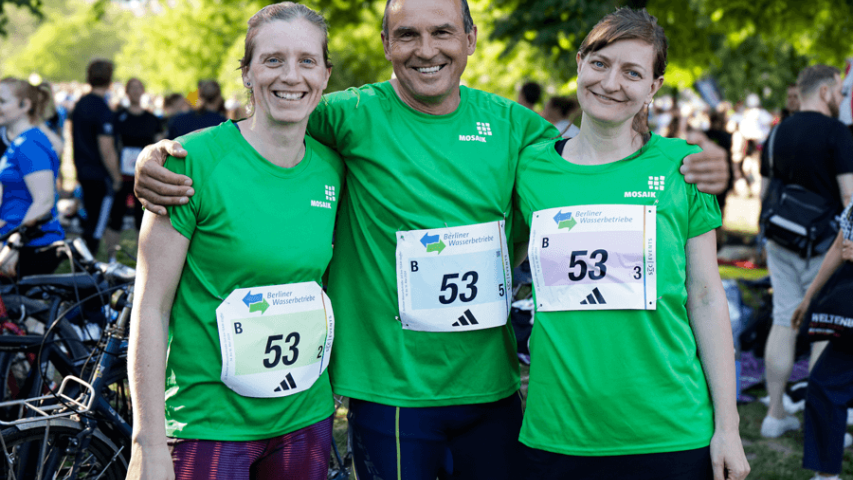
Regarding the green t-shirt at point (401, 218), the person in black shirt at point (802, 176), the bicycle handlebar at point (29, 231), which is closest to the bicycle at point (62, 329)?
the bicycle handlebar at point (29, 231)

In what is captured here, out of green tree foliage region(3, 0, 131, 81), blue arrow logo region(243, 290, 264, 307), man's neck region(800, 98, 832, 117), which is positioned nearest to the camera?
blue arrow logo region(243, 290, 264, 307)

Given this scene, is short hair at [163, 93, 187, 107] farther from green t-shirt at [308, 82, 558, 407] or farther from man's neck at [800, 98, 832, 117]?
green t-shirt at [308, 82, 558, 407]

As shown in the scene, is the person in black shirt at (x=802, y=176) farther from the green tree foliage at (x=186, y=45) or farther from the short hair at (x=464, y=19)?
the green tree foliage at (x=186, y=45)

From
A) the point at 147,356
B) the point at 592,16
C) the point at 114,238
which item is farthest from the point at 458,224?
the point at 114,238

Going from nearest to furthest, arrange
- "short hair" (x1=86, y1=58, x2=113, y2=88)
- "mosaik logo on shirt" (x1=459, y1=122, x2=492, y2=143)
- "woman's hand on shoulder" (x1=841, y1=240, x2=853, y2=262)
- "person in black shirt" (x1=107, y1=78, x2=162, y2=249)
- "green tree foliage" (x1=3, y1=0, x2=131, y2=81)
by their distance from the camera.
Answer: "mosaik logo on shirt" (x1=459, y1=122, x2=492, y2=143), "woman's hand on shoulder" (x1=841, y1=240, x2=853, y2=262), "short hair" (x1=86, y1=58, x2=113, y2=88), "person in black shirt" (x1=107, y1=78, x2=162, y2=249), "green tree foliage" (x1=3, y1=0, x2=131, y2=81)

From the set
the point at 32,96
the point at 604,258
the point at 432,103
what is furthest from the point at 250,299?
the point at 32,96

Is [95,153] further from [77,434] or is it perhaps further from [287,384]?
[287,384]

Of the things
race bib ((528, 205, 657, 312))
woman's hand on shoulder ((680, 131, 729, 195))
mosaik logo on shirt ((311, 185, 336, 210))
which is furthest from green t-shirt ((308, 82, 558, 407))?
woman's hand on shoulder ((680, 131, 729, 195))

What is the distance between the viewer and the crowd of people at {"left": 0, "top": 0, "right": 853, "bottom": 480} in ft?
7.13

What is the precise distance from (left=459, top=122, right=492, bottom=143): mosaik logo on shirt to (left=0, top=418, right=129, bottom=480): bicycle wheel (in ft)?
6.64

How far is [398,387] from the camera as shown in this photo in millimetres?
2477

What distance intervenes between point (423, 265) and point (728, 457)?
3.36 feet

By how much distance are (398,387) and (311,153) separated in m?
0.77

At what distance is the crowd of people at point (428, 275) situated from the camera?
2.17 metres
